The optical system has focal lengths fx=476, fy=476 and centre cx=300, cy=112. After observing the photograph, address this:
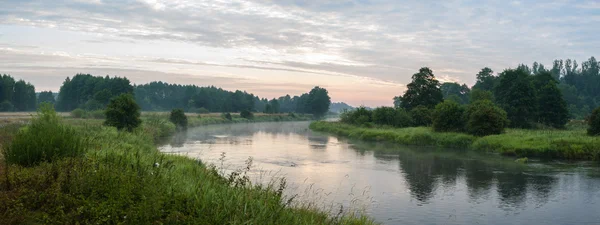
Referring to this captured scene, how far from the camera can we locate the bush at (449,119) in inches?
1887

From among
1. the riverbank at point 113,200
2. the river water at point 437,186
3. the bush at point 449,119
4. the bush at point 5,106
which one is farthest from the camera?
the bush at point 5,106

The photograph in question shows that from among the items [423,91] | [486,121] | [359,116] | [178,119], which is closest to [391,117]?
[359,116]

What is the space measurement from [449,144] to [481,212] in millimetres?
28002

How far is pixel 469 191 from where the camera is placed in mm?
21125

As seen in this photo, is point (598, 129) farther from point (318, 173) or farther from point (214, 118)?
point (214, 118)

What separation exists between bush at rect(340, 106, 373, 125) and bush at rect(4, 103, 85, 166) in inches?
2316

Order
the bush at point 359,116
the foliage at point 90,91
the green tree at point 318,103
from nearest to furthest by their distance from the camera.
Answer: the bush at point 359,116 < the foliage at point 90,91 < the green tree at point 318,103

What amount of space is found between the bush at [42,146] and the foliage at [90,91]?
79901 mm

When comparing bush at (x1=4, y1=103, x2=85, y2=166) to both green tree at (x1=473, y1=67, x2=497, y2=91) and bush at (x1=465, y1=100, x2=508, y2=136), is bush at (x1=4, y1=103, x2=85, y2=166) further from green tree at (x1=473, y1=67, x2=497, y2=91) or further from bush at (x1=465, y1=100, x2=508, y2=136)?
green tree at (x1=473, y1=67, x2=497, y2=91)

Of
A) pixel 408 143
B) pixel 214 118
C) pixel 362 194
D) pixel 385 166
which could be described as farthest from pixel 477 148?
pixel 214 118

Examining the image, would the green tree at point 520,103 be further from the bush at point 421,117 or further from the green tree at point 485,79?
the green tree at point 485,79

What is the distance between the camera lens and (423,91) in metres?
73.6

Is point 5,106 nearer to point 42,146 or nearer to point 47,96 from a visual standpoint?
point 47,96

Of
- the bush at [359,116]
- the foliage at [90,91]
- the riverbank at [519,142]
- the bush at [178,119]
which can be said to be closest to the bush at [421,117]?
the bush at [359,116]
